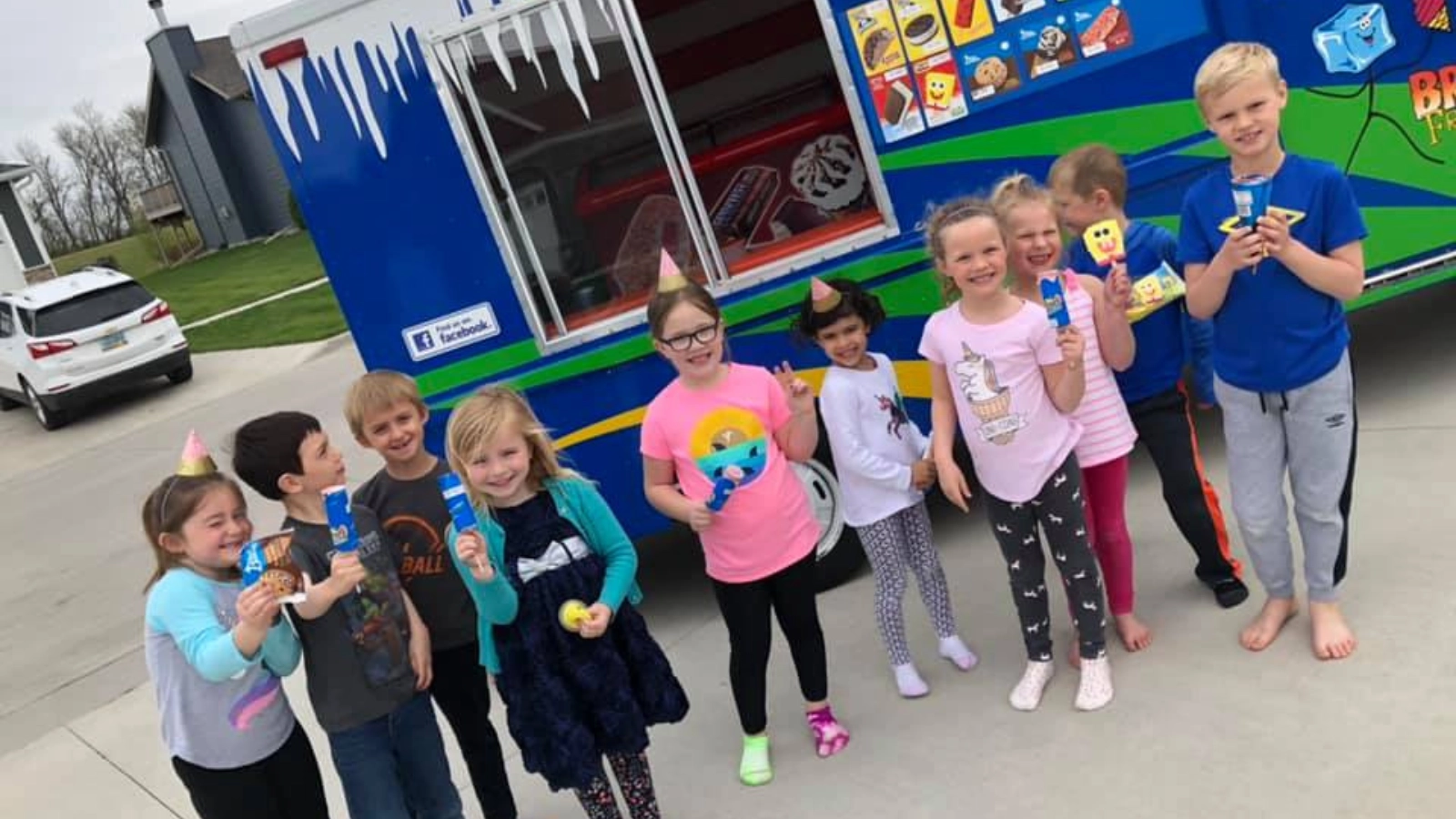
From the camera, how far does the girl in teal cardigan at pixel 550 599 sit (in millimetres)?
2797

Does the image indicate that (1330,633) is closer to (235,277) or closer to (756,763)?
(756,763)

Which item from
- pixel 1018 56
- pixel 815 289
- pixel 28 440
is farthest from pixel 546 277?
pixel 28 440

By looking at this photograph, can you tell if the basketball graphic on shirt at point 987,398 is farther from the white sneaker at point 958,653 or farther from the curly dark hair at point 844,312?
the white sneaker at point 958,653

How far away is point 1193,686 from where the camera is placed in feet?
10.4

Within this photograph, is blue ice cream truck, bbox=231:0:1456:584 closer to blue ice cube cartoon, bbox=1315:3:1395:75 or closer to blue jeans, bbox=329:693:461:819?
blue ice cube cartoon, bbox=1315:3:1395:75

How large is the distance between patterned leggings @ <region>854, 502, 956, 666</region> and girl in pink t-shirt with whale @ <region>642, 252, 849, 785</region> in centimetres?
34

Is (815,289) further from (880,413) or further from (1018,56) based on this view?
(1018,56)

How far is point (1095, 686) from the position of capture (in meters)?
3.21

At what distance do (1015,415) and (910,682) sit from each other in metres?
1.03

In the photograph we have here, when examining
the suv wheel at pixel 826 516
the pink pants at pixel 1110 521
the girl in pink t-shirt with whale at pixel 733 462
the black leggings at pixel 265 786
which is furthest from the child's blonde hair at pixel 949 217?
the black leggings at pixel 265 786

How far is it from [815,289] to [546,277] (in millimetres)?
1374

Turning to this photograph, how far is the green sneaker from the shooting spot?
339 cm

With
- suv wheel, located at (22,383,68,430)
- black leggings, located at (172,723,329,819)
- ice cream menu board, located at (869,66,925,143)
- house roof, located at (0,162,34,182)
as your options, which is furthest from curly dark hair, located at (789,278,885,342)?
house roof, located at (0,162,34,182)

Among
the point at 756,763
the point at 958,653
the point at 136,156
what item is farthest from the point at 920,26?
the point at 136,156
